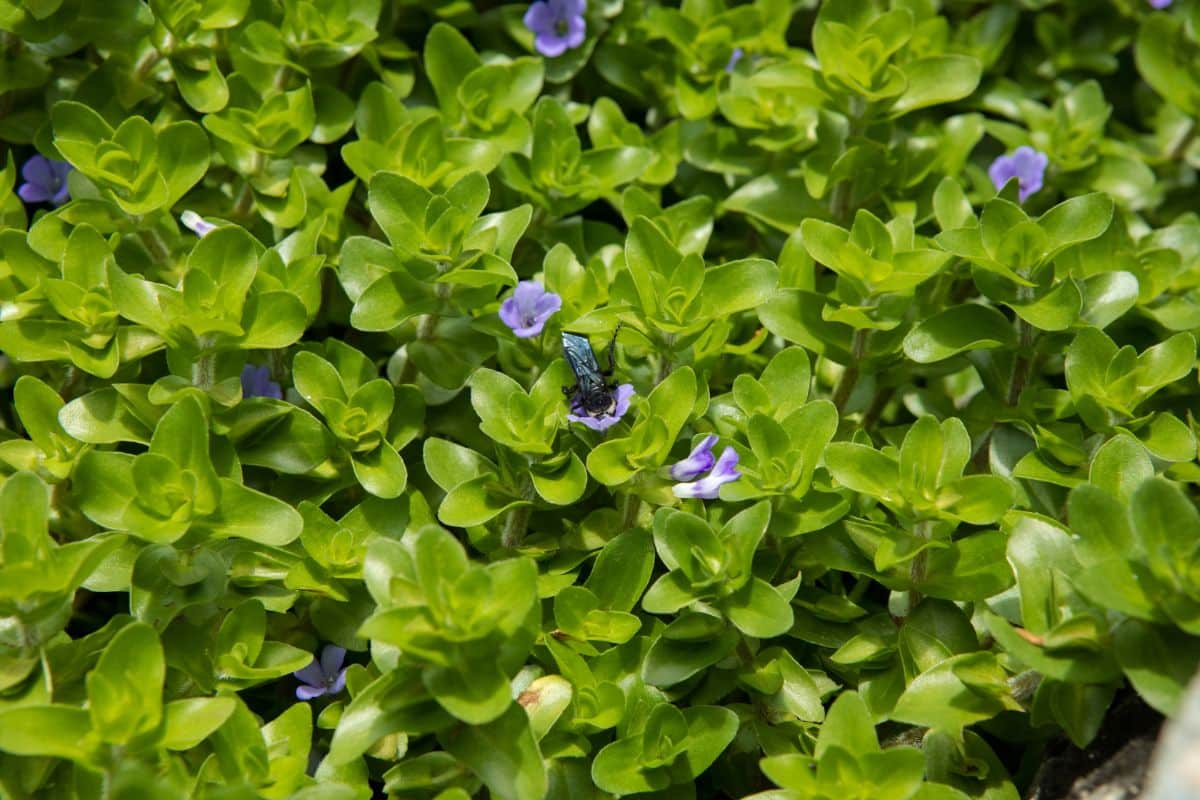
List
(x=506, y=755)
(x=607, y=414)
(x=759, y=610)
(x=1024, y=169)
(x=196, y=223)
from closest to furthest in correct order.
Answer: (x=506, y=755), (x=759, y=610), (x=607, y=414), (x=196, y=223), (x=1024, y=169)

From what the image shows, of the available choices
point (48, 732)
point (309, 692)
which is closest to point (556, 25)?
point (309, 692)

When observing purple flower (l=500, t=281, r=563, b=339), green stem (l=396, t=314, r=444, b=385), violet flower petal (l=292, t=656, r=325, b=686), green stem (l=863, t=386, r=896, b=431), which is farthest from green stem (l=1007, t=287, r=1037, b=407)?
violet flower petal (l=292, t=656, r=325, b=686)

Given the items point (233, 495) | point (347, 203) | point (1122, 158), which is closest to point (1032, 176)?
point (1122, 158)

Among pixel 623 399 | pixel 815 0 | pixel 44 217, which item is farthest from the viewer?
pixel 815 0

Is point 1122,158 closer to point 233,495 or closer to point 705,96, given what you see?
point 705,96

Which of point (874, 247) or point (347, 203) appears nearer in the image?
point (874, 247)

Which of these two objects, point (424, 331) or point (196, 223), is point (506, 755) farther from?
point (196, 223)

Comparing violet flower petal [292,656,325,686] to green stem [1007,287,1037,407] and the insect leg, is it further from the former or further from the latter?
green stem [1007,287,1037,407]
